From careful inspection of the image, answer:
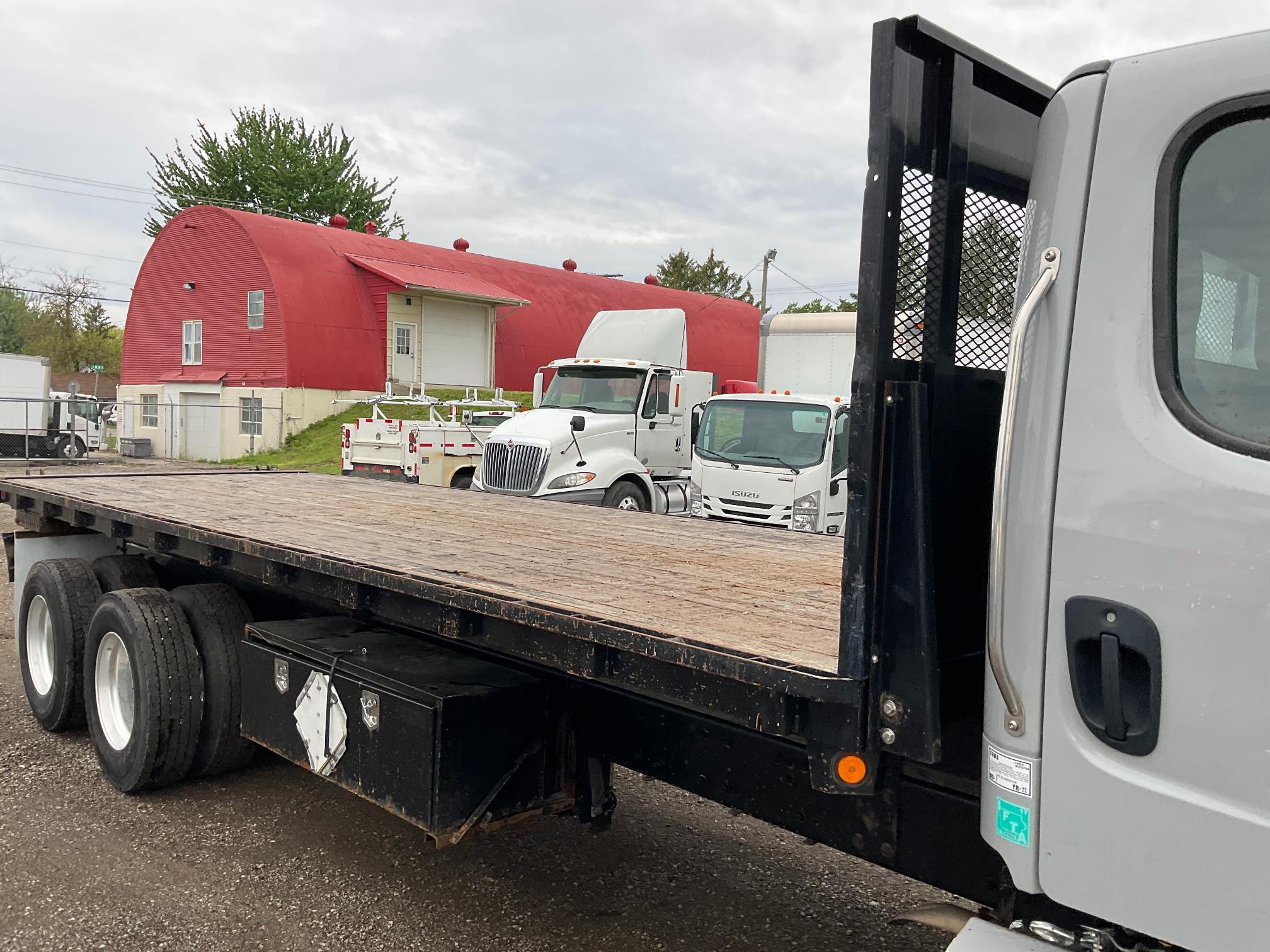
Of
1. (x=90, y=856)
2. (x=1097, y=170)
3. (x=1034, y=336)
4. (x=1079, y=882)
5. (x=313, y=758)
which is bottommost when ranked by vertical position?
(x=90, y=856)

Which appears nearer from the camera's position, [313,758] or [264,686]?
[313,758]

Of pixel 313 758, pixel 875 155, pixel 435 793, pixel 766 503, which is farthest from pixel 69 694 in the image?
pixel 766 503

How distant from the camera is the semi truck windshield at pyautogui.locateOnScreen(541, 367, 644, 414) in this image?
1559cm

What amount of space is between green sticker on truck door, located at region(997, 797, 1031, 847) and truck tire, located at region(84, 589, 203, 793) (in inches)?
158

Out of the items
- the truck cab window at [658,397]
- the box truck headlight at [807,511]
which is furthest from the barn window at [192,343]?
the box truck headlight at [807,511]

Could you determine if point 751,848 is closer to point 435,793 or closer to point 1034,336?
point 435,793

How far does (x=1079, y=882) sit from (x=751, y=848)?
3.00m

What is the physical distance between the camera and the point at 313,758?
3965 millimetres

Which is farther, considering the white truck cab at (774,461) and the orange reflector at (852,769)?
the white truck cab at (774,461)

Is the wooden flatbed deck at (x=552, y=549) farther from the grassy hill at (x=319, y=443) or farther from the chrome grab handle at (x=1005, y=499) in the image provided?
the grassy hill at (x=319, y=443)

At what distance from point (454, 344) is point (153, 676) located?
95.1ft

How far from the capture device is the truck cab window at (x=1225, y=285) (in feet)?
6.11

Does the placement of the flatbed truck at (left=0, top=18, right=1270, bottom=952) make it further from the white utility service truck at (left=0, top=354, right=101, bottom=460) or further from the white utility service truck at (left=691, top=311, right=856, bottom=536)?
the white utility service truck at (left=0, top=354, right=101, bottom=460)

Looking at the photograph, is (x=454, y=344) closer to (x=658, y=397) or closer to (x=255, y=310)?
(x=255, y=310)
